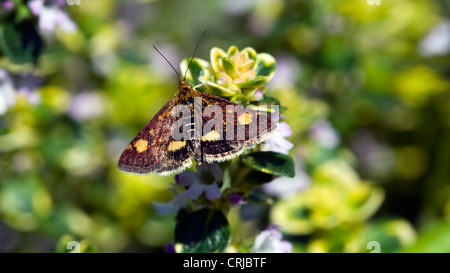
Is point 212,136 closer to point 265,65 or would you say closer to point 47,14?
point 265,65

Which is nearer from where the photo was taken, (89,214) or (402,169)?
(89,214)

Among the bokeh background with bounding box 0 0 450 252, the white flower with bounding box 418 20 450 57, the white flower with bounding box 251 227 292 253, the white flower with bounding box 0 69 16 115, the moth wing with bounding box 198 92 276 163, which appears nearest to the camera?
the moth wing with bounding box 198 92 276 163

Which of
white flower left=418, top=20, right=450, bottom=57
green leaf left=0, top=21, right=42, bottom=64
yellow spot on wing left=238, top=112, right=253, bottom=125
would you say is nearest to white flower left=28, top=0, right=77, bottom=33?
green leaf left=0, top=21, right=42, bottom=64

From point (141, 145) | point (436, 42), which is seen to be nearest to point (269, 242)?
point (141, 145)

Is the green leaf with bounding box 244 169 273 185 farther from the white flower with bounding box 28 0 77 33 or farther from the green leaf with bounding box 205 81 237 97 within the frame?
the white flower with bounding box 28 0 77 33

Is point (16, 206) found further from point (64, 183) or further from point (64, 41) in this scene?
point (64, 41)

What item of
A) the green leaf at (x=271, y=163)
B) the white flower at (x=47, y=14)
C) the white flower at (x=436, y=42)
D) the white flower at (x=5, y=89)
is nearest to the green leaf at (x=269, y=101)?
the green leaf at (x=271, y=163)

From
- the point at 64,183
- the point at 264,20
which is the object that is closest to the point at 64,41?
the point at 64,183

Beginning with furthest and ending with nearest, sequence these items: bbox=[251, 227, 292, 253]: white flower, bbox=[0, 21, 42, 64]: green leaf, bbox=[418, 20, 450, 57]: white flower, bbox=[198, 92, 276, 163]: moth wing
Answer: bbox=[418, 20, 450, 57]: white flower
bbox=[0, 21, 42, 64]: green leaf
bbox=[251, 227, 292, 253]: white flower
bbox=[198, 92, 276, 163]: moth wing
